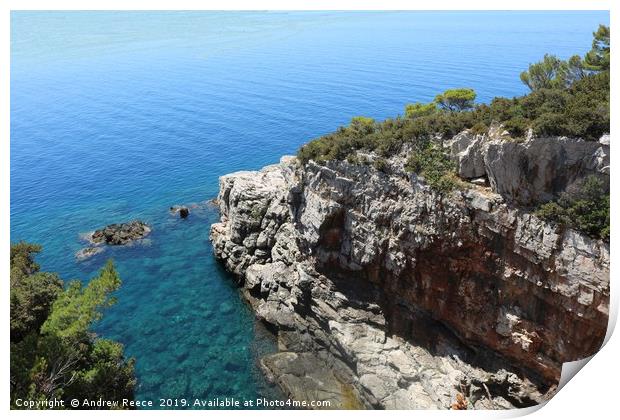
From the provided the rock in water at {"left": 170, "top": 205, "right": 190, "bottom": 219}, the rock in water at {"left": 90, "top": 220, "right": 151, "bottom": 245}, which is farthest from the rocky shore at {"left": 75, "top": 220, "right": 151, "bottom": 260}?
the rock in water at {"left": 170, "top": 205, "right": 190, "bottom": 219}

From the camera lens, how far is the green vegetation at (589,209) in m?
16.1

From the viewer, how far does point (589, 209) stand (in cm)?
1619

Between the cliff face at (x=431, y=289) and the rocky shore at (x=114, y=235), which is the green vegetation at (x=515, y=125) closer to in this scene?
the cliff face at (x=431, y=289)

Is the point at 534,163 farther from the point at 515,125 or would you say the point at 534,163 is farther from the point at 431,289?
the point at 431,289

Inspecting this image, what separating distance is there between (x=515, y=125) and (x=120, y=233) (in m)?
32.7

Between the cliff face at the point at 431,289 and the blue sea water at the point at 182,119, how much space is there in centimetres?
435

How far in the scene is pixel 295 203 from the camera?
27.0 m

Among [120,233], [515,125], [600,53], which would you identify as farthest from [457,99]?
[120,233]

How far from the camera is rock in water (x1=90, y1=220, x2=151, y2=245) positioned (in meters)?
36.8

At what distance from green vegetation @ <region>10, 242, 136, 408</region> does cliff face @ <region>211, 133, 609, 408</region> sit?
898cm

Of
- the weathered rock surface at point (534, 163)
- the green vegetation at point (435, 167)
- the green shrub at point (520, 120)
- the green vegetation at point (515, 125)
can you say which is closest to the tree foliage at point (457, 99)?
the green shrub at point (520, 120)

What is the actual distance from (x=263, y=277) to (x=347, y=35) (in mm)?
80582

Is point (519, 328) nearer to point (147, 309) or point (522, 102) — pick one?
point (522, 102)

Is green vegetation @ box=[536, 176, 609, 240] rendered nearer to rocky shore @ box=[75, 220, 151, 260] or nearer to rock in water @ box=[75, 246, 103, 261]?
rocky shore @ box=[75, 220, 151, 260]
